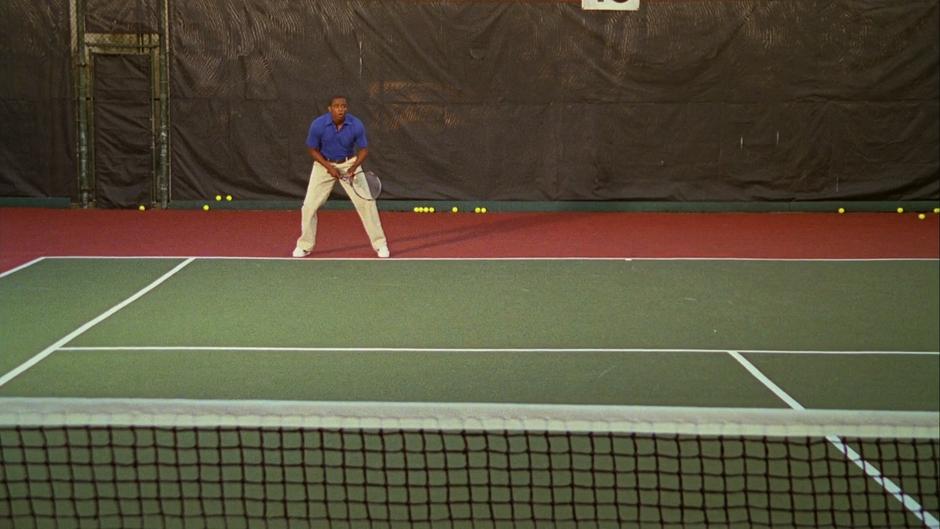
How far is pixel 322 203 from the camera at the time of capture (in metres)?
10.9

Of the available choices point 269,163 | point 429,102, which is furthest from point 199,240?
point 429,102

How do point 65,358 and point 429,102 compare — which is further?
point 429,102

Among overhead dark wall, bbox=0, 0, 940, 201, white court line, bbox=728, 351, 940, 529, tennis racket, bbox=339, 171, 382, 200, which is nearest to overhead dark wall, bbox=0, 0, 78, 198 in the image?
overhead dark wall, bbox=0, 0, 940, 201

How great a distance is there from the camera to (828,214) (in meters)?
15.5

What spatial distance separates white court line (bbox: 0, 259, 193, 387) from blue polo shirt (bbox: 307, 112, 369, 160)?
1.60 meters

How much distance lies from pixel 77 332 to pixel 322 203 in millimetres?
3474

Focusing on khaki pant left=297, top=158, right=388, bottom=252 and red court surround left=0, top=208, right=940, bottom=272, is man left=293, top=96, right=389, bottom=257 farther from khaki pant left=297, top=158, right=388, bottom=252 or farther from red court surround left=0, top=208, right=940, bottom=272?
red court surround left=0, top=208, right=940, bottom=272

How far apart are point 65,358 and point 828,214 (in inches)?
429

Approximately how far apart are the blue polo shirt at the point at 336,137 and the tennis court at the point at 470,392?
1.00 metres

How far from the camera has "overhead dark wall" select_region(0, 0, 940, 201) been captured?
49.8 ft

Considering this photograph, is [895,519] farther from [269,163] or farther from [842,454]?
[269,163]

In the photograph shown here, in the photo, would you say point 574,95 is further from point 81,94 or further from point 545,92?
point 81,94

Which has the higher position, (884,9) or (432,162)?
(884,9)

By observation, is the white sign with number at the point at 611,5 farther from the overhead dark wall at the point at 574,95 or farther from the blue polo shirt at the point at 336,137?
the blue polo shirt at the point at 336,137
